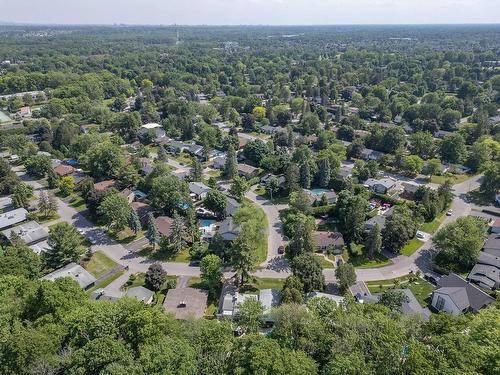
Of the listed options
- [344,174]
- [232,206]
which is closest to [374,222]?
[344,174]

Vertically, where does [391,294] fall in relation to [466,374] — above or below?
below

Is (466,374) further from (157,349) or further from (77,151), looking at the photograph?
(77,151)

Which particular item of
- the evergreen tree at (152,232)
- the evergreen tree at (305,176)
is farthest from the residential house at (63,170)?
the evergreen tree at (305,176)

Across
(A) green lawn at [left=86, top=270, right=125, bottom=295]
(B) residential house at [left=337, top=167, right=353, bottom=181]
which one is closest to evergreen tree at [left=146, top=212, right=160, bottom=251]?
(A) green lawn at [left=86, top=270, right=125, bottom=295]

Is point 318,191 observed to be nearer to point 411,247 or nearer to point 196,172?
point 411,247

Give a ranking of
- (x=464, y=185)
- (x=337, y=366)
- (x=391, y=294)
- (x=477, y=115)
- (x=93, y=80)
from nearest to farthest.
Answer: (x=337, y=366)
(x=391, y=294)
(x=464, y=185)
(x=477, y=115)
(x=93, y=80)

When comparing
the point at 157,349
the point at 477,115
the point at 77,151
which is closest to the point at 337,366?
the point at 157,349

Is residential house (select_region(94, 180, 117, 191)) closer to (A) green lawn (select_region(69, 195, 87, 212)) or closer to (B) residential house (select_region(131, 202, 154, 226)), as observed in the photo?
(A) green lawn (select_region(69, 195, 87, 212))
